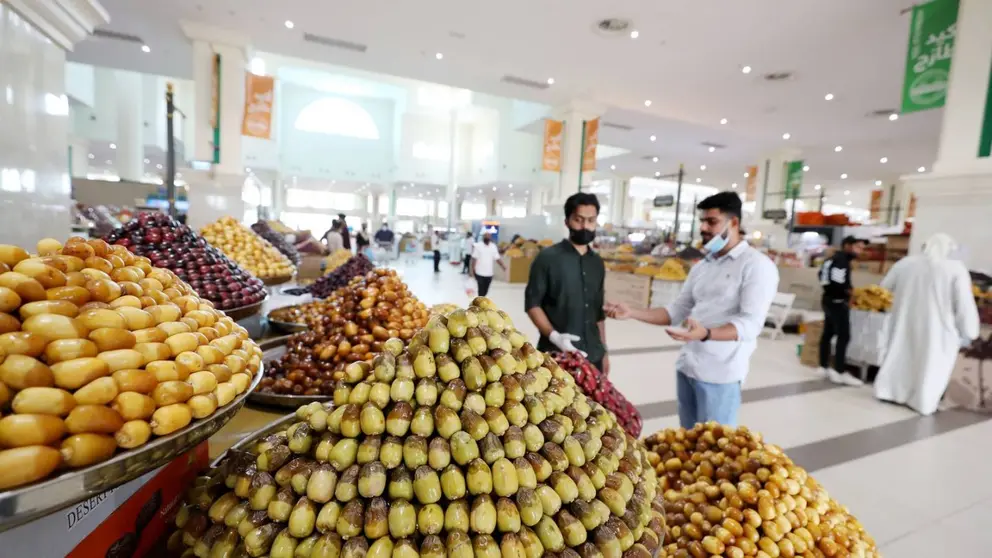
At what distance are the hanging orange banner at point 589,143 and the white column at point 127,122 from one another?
1671 centimetres

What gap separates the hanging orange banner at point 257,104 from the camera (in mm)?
9539

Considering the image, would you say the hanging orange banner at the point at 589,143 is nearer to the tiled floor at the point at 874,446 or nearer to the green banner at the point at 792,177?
the tiled floor at the point at 874,446

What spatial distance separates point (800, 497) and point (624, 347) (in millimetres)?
5052

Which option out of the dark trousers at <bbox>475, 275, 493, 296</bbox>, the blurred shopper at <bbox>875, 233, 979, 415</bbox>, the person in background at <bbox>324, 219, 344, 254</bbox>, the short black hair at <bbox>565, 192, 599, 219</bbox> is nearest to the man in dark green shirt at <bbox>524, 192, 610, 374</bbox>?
the short black hair at <bbox>565, 192, 599, 219</bbox>

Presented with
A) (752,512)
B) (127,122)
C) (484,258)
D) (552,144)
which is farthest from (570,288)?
(127,122)

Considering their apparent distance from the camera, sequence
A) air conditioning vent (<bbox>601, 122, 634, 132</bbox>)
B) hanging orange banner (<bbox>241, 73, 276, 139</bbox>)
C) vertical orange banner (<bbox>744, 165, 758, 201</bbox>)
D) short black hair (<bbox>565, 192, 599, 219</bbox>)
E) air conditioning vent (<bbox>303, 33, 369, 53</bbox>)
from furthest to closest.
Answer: vertical orange banner (<bbox>744, 165, 758, 201</bbox>) → air conditioning vent (<bbox>601, 122, 634, 132</bbox>) → hanging orange banner (<bbox>241, 73, 276, 139</bbox>) → air conditioning vent (<bbox>303, 33, 369, 53</bbox>) → short black hair (<bbox>565, 192, 599, 219</bbox>)

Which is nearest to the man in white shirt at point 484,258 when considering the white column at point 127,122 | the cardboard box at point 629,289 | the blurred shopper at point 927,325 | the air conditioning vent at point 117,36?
the cardboard box at point 629,289

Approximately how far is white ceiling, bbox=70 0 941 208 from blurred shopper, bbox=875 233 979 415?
14.8 ft

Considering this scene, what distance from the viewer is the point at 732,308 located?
2527 millimetres

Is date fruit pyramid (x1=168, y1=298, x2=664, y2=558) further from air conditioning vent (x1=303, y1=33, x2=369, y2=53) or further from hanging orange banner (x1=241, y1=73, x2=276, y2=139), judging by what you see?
air conditioning vent (x1=303, y1=33, x2=369, y2=53)

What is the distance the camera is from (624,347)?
6527mm

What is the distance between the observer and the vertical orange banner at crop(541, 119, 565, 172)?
12406 millimetres

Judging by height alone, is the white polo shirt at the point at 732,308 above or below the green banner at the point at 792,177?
below

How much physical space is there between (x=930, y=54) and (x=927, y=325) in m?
3.69
